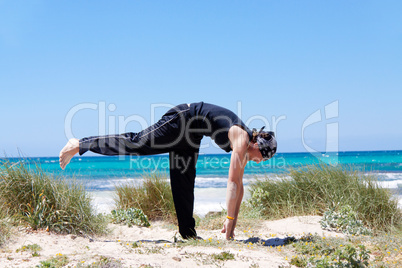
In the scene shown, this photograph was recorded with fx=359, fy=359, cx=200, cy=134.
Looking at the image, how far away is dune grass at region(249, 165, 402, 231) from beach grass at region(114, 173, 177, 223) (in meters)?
1.48

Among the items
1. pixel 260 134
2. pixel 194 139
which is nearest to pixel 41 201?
pixel 194 139

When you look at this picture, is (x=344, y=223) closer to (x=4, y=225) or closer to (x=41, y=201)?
(x=41, y=201)

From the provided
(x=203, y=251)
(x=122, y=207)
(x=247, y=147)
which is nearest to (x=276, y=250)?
(x=203, y=251)

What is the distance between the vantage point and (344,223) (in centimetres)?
491

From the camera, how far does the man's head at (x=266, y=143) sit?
383cm

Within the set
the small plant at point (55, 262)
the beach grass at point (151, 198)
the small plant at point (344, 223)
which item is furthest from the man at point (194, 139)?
the beach grass at point (151, 198)

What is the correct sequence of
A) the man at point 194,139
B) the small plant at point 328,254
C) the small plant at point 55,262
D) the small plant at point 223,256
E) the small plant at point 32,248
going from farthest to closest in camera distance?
1. the man at point 194,139
2. the small plant at point 32,248
3. the small plant at point 223,256
4. the small plant at point 328,254
5. the small plant at point 55,262

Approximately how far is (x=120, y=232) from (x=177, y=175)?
170cm

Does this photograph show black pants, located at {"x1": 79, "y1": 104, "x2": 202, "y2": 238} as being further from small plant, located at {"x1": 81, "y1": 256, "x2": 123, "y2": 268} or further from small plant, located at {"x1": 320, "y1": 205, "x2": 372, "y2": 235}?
small plant, located at {"x1": 320, "y1": 205, "x2": 372, "y2": 235}

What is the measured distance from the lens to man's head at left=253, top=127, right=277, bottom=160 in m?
3.83

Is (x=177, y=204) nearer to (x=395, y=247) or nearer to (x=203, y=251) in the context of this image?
(x=203, y=251)

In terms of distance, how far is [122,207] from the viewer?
651 centimetres

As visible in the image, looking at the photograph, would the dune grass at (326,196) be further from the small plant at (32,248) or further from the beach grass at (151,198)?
the small plant at (32,248)

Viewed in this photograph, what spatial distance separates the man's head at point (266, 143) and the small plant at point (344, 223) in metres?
1.80
